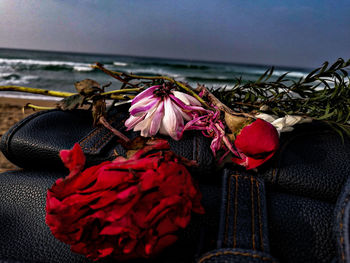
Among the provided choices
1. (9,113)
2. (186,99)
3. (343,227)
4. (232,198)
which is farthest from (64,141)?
(9,113)

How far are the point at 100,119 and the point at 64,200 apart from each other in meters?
0.30

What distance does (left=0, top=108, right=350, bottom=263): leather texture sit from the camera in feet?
1.17

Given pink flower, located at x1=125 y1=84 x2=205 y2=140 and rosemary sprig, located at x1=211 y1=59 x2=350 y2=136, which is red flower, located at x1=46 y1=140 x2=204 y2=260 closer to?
pink flower, located at x1=125 y1=84 x2=205 y2=140

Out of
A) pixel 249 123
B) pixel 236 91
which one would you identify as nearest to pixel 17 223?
pixel 249 123

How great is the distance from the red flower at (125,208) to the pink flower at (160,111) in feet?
0.61

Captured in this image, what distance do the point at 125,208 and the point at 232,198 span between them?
0.20 meters

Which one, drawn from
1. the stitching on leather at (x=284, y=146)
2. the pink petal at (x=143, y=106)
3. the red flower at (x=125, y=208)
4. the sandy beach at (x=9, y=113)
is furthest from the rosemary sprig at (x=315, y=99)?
the sandy beach at (x=9, y=113)

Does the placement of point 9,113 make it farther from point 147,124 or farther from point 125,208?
point 125,208

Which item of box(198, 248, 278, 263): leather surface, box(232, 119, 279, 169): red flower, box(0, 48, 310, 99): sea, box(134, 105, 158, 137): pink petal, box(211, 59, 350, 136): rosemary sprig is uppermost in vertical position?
box(211, 59, 350, 136): rosemary sprig

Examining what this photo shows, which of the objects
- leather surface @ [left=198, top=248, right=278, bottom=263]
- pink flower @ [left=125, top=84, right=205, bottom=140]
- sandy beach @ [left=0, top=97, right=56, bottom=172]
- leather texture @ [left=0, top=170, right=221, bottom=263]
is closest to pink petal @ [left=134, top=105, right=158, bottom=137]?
pink flower @ [left=125, top=84, right=205, bottom=140]

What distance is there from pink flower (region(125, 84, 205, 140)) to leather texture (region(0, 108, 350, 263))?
0.19 ft

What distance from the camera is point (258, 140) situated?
0.42 metres

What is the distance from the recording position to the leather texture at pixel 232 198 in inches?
14.0

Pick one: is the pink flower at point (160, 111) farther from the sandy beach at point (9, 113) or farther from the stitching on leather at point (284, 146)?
the sandy beach at point (9, 113)
